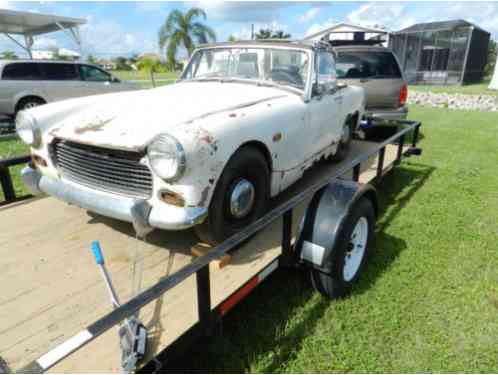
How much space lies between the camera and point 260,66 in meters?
3.64

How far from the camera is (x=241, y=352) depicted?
2260mm

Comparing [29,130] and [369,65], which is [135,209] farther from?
[369,65]

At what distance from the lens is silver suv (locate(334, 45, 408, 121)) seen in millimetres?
6684

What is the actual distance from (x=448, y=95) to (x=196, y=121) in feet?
56.9

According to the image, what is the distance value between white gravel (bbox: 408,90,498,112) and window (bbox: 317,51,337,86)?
1243 cm

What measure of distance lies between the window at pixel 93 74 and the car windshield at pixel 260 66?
7.95 meters

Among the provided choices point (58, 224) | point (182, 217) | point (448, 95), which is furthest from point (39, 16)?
point (448, 95)

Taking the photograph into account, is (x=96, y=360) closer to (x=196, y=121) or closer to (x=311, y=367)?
(x=311, y=367)

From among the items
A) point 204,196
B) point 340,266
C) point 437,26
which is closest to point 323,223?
point 340,266

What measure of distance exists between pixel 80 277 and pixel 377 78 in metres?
6.44

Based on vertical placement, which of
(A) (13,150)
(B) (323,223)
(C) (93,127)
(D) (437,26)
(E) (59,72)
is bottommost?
(A) (13,150)

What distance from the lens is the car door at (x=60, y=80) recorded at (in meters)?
9.52

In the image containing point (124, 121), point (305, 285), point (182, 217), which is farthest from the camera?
point (305, 285)

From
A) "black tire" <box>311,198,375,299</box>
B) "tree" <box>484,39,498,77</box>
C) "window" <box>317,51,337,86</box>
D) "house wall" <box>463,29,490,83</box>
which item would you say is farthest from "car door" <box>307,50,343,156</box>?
"tree" <box>484,39,498,77</box>
